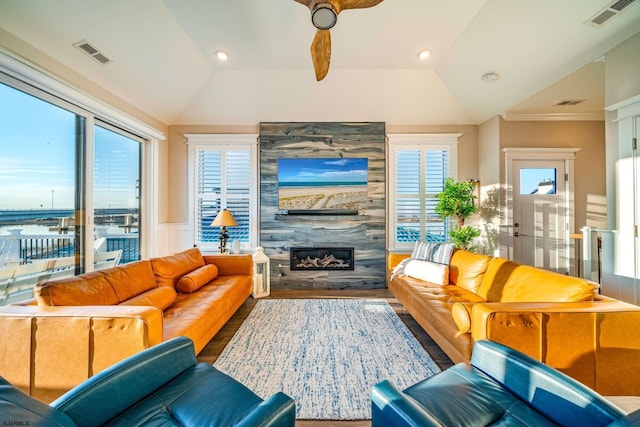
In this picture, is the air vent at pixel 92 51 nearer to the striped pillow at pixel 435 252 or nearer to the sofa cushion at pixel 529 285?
the striped pillow at pixel 435 252

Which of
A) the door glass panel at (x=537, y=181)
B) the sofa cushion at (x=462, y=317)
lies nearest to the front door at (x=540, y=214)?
the door glass panel at (x=537, y=181)

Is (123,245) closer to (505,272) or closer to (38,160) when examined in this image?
(38,160)

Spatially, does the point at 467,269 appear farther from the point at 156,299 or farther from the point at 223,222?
the point at 223,222

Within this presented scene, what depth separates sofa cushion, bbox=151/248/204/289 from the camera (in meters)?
2.65

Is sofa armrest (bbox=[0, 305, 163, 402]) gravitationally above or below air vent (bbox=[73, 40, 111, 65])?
below

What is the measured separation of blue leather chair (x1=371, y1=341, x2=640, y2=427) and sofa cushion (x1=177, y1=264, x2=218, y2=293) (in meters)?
2.21

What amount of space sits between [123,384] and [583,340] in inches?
96.5

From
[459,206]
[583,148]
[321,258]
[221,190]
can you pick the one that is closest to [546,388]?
[459,206]

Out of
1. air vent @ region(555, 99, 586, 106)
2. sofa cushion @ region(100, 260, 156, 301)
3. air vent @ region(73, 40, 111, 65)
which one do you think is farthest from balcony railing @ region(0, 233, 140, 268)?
air vent @ region(555, 99, 586, 106)

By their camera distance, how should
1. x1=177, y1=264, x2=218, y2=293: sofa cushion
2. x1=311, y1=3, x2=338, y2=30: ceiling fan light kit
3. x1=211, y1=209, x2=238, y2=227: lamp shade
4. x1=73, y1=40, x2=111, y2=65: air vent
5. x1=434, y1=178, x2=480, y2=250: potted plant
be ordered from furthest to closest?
x1=434, y1=178, x2=480, y2=250: potted plant
x1=211, y1=209, x2=238, y2=227: lamp shade
x1=177, y1=264, x2=218, y2=293: sofa cushion
x1=73, y1=40, x2=111, y2=65: air vent
x1=311, y1=3, x2=338, y2=30: ceiling fan light kit

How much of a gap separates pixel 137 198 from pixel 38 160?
162cm

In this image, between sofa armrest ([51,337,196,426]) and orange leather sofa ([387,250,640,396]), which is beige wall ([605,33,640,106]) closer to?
orange leather sofa ([387,250,640,396])

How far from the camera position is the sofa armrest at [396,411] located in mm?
935

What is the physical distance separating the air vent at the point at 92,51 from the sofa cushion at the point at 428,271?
4.20 meters
